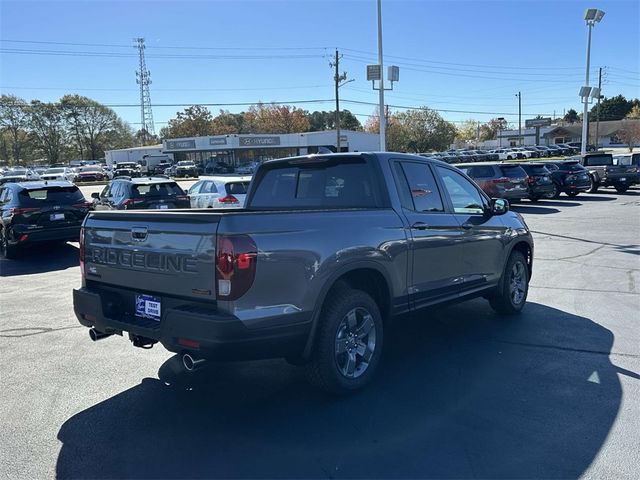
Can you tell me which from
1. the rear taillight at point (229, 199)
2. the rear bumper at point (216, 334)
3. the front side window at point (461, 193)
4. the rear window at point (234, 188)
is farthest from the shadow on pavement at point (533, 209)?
the rear bumper at point (216, 334)

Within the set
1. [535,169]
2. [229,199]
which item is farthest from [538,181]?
[229,199]

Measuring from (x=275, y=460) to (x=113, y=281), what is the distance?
195 centimetres

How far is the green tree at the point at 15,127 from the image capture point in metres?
98.9

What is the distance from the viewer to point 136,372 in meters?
4.84

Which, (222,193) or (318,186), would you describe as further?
(222,193)

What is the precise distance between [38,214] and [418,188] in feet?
31.1

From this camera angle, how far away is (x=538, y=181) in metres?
22.4

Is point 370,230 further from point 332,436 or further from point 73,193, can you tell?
point 73,193

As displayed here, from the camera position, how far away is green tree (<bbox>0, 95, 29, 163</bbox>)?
9894cm

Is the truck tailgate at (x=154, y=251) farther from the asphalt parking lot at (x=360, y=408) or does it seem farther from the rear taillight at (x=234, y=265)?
the asphalt parking lot at (x=360, y=408)

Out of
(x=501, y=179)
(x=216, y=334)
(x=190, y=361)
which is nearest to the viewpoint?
(x=216, y=334)

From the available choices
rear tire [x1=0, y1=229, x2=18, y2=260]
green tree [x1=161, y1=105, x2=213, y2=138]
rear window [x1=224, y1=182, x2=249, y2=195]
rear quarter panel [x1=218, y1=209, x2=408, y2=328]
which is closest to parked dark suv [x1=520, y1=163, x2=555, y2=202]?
rear window [x1=224, y1=182, x2=249, y2=195]

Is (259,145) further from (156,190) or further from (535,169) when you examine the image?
(156,190)

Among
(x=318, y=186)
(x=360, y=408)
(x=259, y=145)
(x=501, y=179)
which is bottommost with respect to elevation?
(x=360, y=408)
